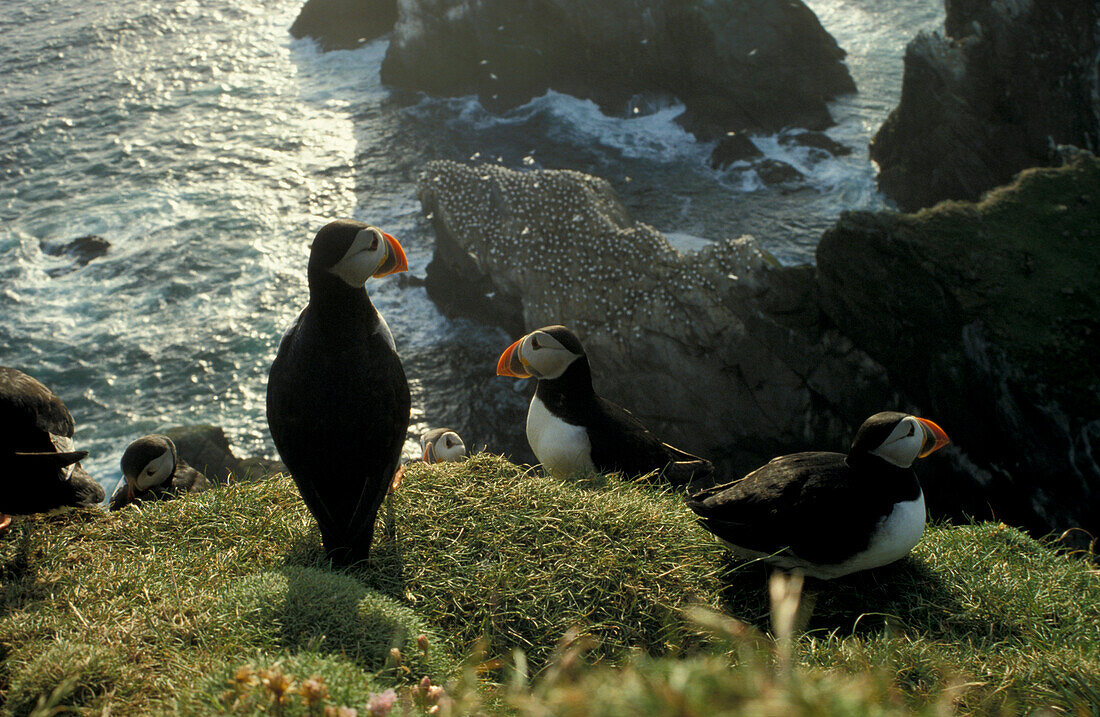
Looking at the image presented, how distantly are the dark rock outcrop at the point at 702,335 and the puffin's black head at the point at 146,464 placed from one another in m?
9.08

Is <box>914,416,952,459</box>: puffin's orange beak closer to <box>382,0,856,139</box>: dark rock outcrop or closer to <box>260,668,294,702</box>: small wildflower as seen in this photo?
<box>260,668,294,702</box>: small wildflower

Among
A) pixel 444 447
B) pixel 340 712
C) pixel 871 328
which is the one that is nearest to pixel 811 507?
pixel 340 712

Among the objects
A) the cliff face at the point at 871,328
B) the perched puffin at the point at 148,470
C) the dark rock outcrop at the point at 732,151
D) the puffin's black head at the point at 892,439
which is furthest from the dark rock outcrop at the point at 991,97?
the perched puffin at the point at 148,470

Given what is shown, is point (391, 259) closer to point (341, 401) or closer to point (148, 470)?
point (341, 401)

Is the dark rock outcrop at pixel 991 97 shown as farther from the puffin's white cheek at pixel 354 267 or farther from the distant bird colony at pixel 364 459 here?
the puffin's white cheek at pixel 354 267

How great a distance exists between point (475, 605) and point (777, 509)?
1596 millimetres

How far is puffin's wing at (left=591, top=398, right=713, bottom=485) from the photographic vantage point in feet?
17.4

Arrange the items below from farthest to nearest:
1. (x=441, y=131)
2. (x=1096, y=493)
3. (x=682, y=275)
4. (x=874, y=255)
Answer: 1. (x=441, y=131)
2. (x=682, y=275)
3. (x=874, y=255)
4. (x=1096, y=493)

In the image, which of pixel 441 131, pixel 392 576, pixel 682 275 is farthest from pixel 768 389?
pixel 441 131

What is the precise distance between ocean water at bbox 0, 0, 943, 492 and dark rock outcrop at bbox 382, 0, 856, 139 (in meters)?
0.89

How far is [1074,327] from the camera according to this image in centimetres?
998

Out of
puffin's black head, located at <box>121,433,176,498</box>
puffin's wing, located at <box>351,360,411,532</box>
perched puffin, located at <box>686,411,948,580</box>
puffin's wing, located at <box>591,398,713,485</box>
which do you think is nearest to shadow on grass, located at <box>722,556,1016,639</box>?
perched puffin, located at <box>686,411,948,580</box>

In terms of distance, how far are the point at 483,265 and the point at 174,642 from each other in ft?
47.0

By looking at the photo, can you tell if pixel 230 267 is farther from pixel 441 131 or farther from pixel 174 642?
pixel 174 642
